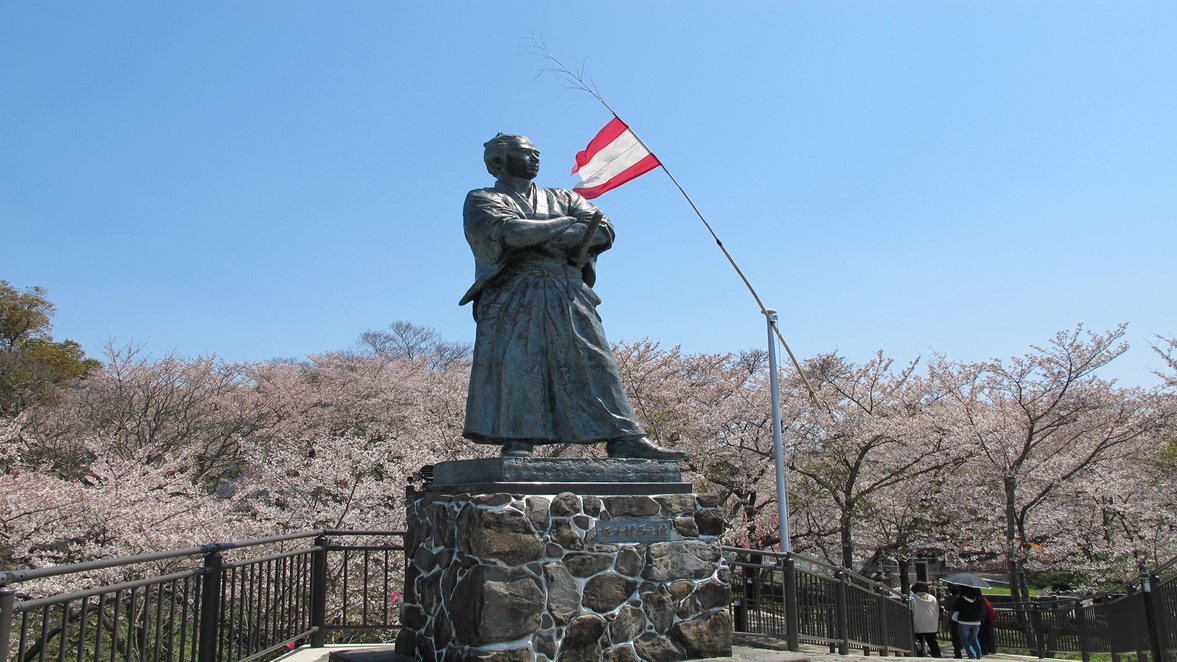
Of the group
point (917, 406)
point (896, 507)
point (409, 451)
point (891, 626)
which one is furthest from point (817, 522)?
point (409, 451)

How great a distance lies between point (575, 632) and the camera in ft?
14.0

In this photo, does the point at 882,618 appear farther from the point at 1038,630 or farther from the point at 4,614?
the point at 4,614

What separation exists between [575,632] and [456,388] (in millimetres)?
17258

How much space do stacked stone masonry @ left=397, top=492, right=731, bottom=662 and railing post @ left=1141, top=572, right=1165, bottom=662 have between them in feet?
15.4

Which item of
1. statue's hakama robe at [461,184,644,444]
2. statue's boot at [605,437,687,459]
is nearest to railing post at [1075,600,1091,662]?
statue's boot at [605,437,687,459]

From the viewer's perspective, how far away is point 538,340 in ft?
16.5

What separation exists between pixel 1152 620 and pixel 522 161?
6.71 meters

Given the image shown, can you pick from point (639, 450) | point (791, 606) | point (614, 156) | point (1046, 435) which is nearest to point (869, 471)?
point (1046, 435)

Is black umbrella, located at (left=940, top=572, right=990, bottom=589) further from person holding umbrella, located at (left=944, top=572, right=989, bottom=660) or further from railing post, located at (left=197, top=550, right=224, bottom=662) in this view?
railing post, located at (left=197, top=550, right=224, bottom=662)

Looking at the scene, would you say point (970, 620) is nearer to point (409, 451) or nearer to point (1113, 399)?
point (1113, 399)

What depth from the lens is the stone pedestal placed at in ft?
13.7

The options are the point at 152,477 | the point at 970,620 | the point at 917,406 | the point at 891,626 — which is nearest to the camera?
the point at 891,626

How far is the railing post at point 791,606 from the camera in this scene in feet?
21.2

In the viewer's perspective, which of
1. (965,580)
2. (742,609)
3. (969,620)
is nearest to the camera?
(742,609)
